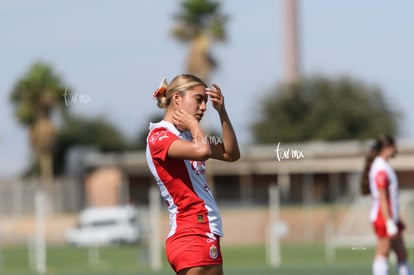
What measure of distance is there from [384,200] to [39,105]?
40.4 metres

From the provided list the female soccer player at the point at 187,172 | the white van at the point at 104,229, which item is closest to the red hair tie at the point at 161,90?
the female soccer player at the point at 187,172

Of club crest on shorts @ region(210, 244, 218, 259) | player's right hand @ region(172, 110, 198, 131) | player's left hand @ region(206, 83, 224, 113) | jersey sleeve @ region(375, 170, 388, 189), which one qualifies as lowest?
club crest on shorts @ region(210, 244, 218, 259)

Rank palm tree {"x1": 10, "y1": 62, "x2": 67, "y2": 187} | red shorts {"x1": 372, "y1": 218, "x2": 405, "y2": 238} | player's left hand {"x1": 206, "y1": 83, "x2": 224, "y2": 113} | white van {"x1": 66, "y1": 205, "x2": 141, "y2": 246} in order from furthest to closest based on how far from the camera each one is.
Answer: palm tree {"x1": 10, "y1": 62, "x2": 67, "y2": 187} < white van {"x1": 66, "y1": 205, "x2": 141, "y2": 246} < red shorts {"x1": 372, "y1": 218, "x2": 405, "y2": 238} < player's left hand {"x1": 206, "y1": 83, "x2": 224, "y2": 113}

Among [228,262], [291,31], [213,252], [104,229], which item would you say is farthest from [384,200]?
[291,31]

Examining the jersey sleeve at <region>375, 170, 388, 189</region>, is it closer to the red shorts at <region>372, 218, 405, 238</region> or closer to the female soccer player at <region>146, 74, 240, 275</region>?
the red shorts at <region>372, 218, 405, 238</region>

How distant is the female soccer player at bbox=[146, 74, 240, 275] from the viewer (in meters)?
6.79

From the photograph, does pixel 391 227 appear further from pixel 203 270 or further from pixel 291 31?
pixel 291 31

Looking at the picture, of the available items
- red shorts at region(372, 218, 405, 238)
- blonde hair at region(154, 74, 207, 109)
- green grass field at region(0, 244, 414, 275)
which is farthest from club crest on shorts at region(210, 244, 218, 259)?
green grass field at region(0, 244, 414, 275)

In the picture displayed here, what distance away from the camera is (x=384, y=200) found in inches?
489

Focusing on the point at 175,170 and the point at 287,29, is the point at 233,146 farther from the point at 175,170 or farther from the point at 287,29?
the point at 287,29

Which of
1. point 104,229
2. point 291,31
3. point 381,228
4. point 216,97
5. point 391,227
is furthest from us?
point 291,31

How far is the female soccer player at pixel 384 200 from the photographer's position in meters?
→ 12.4

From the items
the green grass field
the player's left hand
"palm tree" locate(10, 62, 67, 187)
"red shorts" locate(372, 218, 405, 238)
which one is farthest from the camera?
"palm tree" locate(10, 62, 67, 187)

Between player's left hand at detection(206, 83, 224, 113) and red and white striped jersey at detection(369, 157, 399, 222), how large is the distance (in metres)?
5.93
